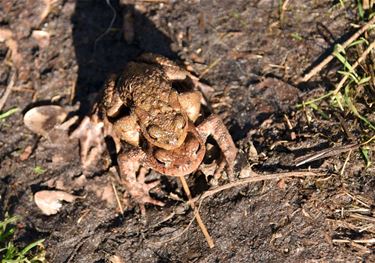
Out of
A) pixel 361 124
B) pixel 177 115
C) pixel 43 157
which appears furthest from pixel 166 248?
pixel 361 124

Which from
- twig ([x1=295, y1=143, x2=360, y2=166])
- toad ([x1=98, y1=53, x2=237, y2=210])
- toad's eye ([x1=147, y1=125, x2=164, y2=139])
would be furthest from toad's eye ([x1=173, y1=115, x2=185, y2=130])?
twig ([x1=295, y1=143, x2=360, y2=166])

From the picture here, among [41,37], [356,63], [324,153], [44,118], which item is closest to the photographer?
[324,153]

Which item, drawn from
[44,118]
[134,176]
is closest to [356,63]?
[134,176]

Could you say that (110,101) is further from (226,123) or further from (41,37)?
(41,37)

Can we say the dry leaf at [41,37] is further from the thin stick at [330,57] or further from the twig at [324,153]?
the twig at [324,153]

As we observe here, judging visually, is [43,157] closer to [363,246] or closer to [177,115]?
[177,115]

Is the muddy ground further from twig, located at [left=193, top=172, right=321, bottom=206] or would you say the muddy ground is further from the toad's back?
the toad's back
